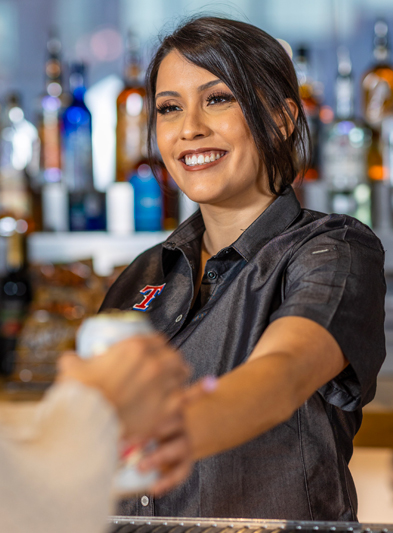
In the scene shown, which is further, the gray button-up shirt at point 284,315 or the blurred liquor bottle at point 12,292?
the blurred liquor bottle at point 12,292

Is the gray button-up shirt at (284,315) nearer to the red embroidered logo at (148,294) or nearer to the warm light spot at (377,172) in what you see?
the red embroidered logo at (148,294)

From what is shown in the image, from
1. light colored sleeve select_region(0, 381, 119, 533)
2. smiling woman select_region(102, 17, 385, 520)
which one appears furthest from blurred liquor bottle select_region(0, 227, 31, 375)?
light colored sleeve select_region(0, 381, 119, 533)

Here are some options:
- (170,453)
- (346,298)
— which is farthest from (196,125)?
(170,453)


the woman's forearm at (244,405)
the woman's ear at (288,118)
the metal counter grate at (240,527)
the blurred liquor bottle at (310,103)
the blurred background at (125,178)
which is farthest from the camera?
the blurred liquor bottle at (310,103)

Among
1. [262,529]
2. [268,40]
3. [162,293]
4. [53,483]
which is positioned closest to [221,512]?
A: [262,529]

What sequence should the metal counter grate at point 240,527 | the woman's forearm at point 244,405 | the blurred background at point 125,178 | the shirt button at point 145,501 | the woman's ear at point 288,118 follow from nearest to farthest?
1. the woman's forearm at point 244,405
2. the metal counter grate at point 240,527
3. the shirt button at point 145,501
4. the woman's ear at point 288,118
5. the blurred background at point 125,178

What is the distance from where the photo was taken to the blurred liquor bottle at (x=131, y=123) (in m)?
1.86

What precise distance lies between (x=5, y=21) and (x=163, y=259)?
137 cm

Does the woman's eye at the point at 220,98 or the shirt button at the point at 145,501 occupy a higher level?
the woman's eye at the point at 220,98

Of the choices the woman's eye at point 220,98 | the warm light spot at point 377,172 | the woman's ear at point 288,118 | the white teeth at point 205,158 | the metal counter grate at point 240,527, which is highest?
the woman's eye at point 220,98

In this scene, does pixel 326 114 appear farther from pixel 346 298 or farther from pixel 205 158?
pixel 346 298

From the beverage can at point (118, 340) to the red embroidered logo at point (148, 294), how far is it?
24.2 inches

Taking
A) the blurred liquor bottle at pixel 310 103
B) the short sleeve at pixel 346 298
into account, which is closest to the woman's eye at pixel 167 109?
the short sleeve at pixel 346 298

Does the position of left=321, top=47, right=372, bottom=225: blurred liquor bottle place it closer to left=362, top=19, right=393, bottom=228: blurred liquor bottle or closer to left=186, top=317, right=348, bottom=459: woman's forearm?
left=362, top=19, right=393, bottom=228: blurred liquor bottle
